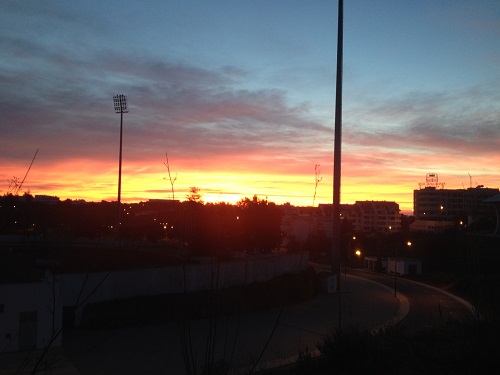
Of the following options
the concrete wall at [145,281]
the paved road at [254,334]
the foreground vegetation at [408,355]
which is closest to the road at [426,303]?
the paved road at [254,334]

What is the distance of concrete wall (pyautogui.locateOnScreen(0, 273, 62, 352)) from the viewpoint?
13.4 m

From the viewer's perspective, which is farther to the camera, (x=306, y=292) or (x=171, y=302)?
(x=306, y=292)

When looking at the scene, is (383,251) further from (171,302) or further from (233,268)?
(171,302)

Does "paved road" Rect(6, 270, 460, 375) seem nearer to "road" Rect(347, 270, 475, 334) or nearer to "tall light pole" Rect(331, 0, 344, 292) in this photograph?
"road" Rect(347, 270, 475, 334)

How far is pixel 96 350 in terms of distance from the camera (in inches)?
545

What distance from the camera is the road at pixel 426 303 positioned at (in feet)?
56.3

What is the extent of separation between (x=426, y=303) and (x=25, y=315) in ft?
56.6

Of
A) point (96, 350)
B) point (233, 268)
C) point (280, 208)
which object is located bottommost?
point (96, 350)

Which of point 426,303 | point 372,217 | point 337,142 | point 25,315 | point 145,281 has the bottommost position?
point 426,303

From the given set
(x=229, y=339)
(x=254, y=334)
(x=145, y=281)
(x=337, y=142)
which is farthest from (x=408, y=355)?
(x=337, y=142)

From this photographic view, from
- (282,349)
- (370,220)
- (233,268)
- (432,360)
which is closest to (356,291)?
(233,268)

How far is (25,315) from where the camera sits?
44.9 feet

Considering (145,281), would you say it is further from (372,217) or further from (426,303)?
(372,217)

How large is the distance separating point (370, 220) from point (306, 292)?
62060 mm
